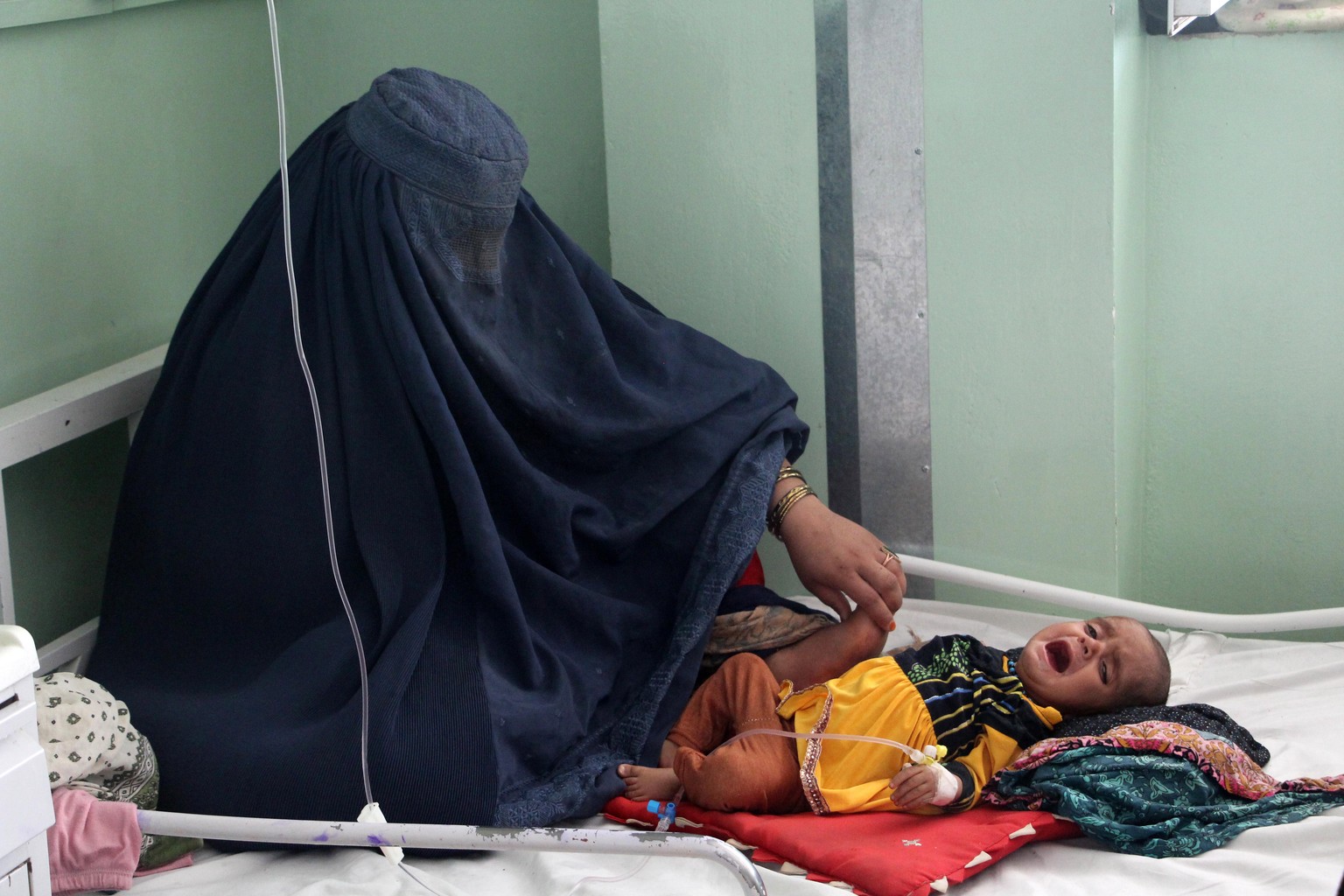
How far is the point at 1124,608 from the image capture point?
2.18m

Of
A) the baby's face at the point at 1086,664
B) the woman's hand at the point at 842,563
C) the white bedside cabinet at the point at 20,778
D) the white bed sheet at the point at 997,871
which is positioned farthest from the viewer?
the woman's hand at the point at 842,563

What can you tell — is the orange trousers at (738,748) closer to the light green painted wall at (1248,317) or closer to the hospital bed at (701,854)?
the hospital bed at (701,854)

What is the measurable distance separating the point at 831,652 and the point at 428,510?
2.22ft

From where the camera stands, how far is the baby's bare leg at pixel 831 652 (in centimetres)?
208

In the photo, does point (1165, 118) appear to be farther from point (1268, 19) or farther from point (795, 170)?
point (795, 170)

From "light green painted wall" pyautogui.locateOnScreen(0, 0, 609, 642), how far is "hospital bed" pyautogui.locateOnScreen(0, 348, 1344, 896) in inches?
7.6

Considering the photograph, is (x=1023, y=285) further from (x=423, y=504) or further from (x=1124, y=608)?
(x=423, y=504)

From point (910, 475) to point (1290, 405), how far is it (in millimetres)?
822

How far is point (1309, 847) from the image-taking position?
1.59 meters

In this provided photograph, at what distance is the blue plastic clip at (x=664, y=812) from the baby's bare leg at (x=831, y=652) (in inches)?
13.8

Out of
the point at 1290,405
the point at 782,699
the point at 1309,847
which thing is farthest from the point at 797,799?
the point at 1290,405

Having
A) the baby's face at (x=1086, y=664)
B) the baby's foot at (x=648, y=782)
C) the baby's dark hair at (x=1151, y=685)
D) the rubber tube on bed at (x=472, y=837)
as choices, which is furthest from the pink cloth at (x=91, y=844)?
the baby's dark hair at (x=1151, y=685)

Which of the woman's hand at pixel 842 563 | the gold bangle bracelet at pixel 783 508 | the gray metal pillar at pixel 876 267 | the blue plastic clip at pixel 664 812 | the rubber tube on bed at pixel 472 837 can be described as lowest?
the blue plastic clip at pixel 664 812

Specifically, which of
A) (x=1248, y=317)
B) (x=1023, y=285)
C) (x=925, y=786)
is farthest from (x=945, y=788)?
(x=1248, y=317)
